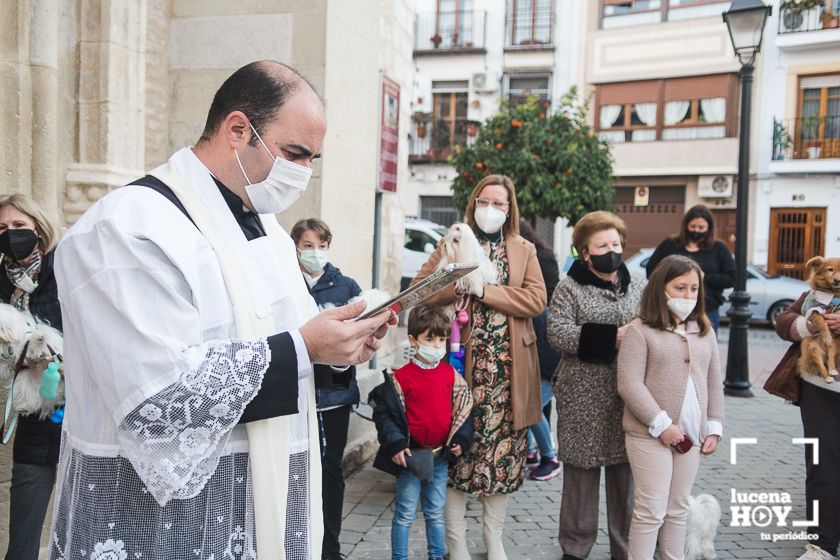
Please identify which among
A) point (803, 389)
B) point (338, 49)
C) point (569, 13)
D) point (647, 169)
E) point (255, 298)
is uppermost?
point (569, 13)

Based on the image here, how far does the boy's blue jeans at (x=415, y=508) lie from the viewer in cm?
382

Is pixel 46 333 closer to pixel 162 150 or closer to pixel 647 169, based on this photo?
pixel 162 150

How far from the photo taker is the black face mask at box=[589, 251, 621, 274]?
158 inches

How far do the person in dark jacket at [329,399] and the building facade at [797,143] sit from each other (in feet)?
68.5

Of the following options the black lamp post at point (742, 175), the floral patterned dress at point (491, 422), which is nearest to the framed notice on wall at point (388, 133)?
the floral patterned dress at point (491, 422)

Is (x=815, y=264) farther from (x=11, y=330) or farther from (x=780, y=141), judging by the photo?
(x=780, y=141)

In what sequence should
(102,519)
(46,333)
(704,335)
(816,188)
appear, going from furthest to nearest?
(816,188)
(704,335)
(46,333)
(102,519)

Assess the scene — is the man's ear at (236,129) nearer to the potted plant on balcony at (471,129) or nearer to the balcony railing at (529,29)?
the potted plant on balcony at (471,129)

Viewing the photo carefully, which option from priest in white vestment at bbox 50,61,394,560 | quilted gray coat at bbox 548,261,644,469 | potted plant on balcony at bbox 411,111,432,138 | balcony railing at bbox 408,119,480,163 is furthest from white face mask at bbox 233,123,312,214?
potted plant on balcony at bbox 411,111,432,138

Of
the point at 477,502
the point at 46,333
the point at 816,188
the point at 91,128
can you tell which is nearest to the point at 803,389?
the point at 477,502

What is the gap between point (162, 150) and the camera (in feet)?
17.2

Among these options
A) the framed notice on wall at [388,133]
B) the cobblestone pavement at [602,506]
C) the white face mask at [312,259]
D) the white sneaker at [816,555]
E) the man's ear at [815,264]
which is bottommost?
the cobblestone pavement at [602,506]

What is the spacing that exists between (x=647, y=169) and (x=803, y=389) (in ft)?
67.5

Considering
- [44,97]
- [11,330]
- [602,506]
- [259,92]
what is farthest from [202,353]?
[602,506]
